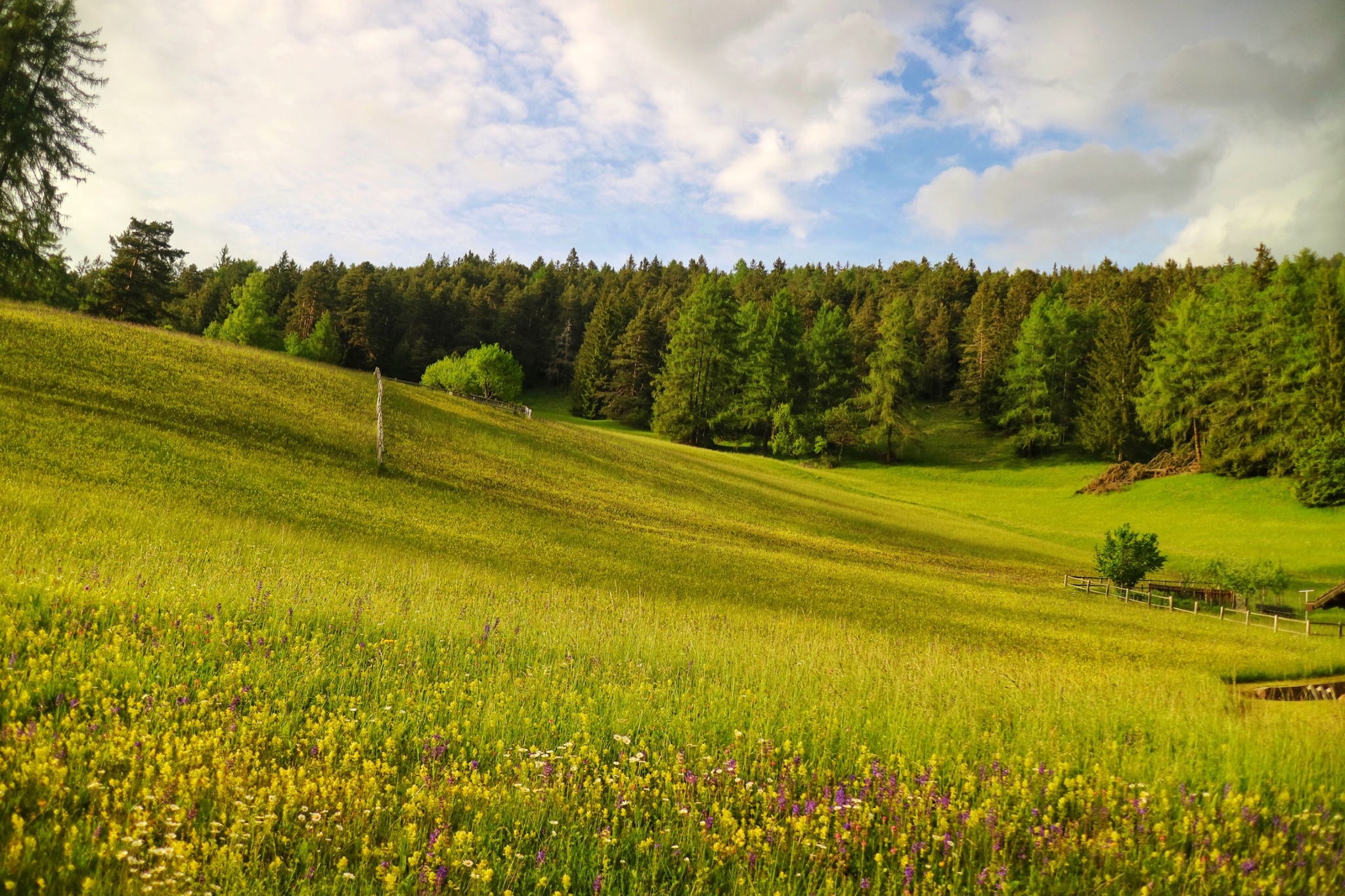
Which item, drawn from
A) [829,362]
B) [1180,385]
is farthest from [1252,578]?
[829,362]

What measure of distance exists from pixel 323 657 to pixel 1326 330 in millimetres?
69778

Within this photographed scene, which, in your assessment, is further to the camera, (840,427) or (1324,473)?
(840,427)

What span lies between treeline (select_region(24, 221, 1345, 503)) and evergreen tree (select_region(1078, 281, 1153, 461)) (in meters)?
0.25

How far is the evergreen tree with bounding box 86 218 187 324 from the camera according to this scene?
6588 cm

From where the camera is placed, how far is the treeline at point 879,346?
56625mm

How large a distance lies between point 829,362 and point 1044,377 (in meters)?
25.7

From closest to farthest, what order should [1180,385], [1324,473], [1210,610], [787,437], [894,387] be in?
[1210,610]
[1324,473]
[1180,385]
[787,437]
[894,387]

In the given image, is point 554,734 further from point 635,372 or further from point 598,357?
point 598,357

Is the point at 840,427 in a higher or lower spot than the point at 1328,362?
lower

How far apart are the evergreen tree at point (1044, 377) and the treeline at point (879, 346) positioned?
0.92 feet

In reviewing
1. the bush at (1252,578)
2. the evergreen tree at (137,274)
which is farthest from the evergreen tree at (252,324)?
the bush at (1252,578)

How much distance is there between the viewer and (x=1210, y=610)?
29750 mm

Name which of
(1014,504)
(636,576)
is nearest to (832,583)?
(636,576)

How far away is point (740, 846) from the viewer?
4.32m
